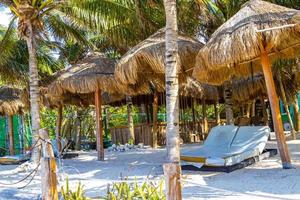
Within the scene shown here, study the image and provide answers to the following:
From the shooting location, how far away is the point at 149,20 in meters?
12.0

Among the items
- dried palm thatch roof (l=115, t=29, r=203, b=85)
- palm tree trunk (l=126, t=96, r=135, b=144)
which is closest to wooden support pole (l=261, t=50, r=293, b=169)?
dried palm thatch roof (l=115, t=29, r=203, b=85)

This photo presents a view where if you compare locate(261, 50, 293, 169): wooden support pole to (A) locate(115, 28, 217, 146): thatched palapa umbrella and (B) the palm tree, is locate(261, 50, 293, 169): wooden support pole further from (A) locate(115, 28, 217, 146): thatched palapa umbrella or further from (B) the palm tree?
(B) the palm tree

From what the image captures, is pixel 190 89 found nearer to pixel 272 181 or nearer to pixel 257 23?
pixel 257 23

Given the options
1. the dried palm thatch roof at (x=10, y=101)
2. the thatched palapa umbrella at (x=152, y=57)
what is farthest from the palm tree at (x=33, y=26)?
the dried palm thatch roof at (x=10, y=101)

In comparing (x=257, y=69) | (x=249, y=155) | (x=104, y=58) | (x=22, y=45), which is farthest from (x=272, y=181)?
(x=22, y=45)

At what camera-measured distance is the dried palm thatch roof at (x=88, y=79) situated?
397 inches

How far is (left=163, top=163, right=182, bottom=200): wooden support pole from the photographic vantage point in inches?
154

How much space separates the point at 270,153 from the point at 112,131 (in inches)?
379

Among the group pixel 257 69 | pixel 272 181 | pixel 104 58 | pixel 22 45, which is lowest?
pixel 272 181

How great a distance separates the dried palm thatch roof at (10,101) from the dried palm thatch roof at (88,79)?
16.9ft

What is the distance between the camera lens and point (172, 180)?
12.8 feet

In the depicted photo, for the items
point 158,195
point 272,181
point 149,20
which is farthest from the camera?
point 149,20

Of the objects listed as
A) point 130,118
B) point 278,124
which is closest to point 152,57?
point 278,124

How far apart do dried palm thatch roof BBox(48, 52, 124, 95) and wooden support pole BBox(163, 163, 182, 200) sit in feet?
20.5
